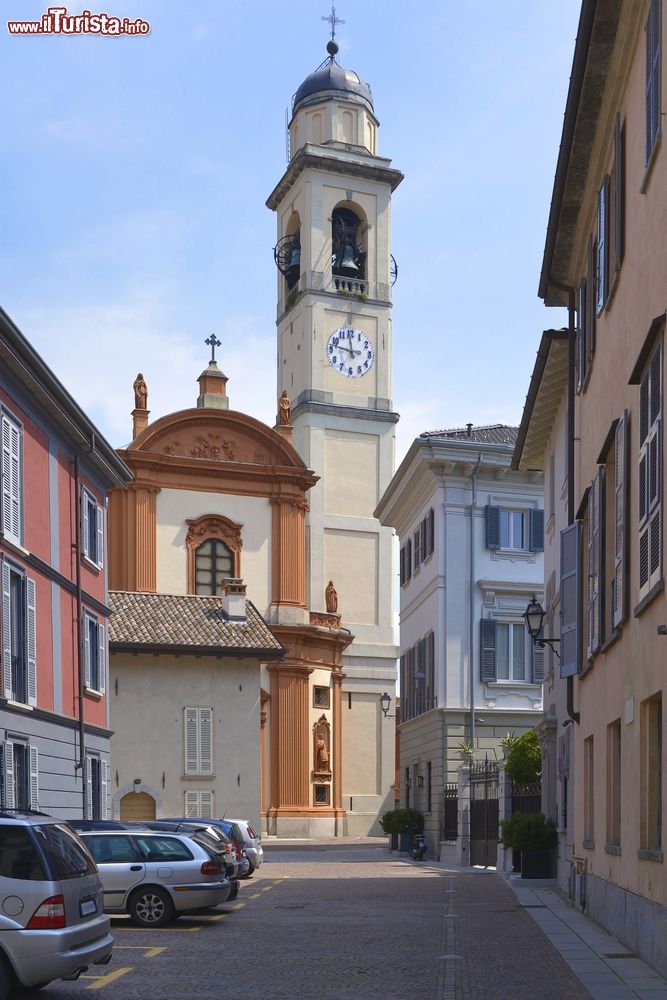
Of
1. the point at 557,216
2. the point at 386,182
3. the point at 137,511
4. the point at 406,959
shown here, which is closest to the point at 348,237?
the point at 386,182

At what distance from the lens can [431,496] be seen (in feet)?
143

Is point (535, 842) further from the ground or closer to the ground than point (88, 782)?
closer to the ground

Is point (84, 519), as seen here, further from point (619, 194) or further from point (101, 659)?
point (619, 194)

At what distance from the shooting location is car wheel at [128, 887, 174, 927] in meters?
19.0

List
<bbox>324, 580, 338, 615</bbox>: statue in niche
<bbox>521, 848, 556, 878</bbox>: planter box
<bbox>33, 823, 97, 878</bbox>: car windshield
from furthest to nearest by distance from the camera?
1. <bbox>324, 580, 338, 615</bbox>: statue in niche
2. <bbox>521, 848, 556, 878</bbox>: planter box
3. <bbox>33, 823, 97, 878</bbox>: car windshield

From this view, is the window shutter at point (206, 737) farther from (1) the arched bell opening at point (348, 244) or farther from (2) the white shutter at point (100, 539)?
(1) the arched bell opening at point (348, 244)

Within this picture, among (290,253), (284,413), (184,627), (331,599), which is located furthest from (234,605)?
(290,253)

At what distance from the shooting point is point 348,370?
213 feet

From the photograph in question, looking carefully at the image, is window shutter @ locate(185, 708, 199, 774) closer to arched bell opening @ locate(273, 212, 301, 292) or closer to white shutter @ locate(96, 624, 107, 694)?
white shutter @ locate(96, 624, 107, 694)

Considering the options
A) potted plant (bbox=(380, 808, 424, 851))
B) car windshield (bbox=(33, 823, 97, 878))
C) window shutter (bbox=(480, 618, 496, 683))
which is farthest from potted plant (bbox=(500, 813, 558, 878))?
car windshield (bbox=(33, 823, 97, 878))

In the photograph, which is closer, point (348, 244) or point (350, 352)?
point (350, 352)

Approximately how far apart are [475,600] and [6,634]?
834 inches

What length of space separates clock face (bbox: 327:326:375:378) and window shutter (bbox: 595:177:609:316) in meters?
46.7

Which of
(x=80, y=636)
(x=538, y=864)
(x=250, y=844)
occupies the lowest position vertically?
(x=250, y=844)
